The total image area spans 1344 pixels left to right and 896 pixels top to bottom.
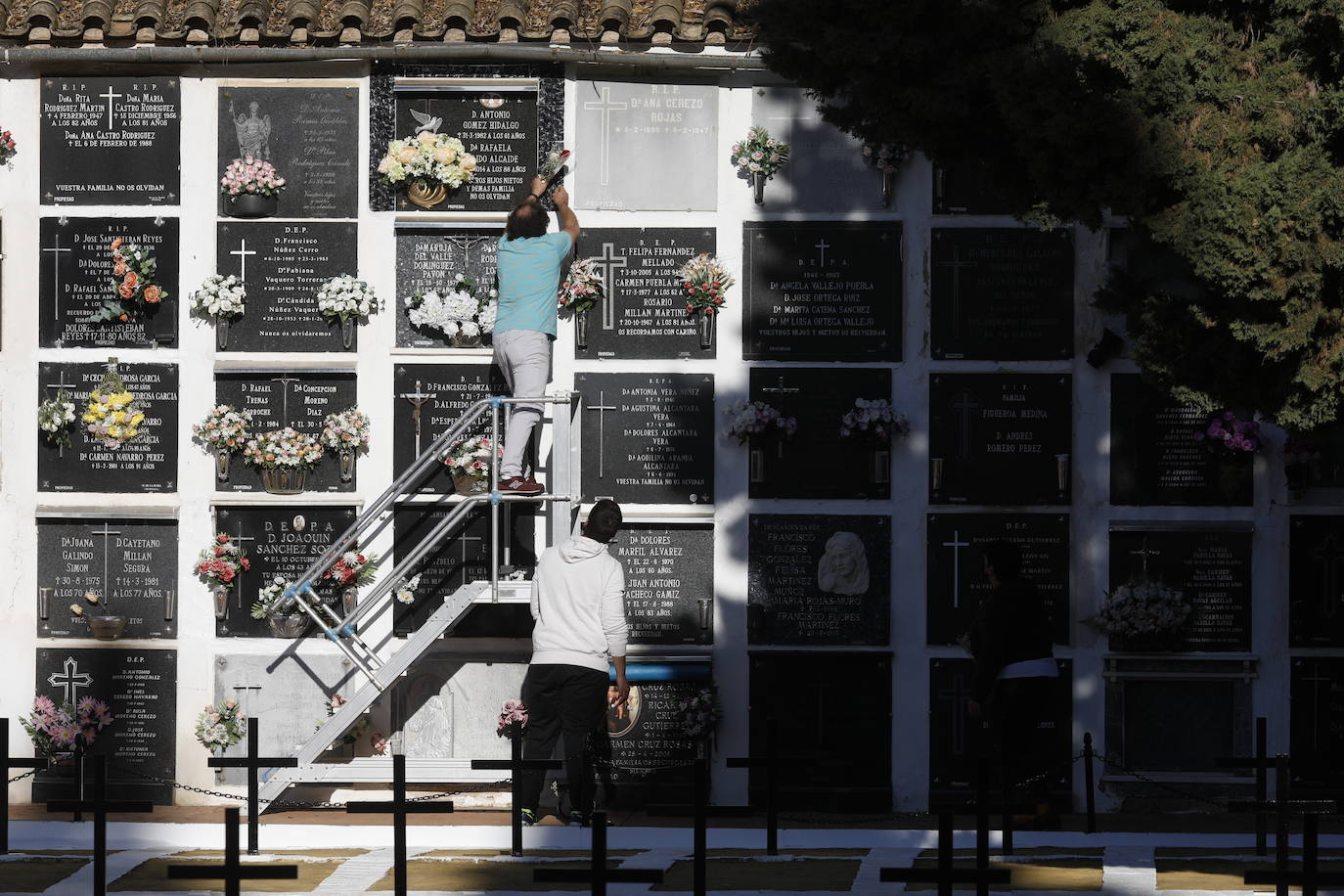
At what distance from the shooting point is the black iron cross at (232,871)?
5.87 metres

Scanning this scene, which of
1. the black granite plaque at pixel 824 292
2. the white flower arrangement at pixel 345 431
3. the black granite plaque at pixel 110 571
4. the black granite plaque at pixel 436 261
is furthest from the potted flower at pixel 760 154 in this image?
the black granite plaque at pixel 110 571

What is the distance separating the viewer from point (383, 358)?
33.9 ft

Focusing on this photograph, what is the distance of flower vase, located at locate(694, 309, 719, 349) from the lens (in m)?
10.3

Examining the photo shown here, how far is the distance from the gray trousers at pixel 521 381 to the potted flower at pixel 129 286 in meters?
1.98

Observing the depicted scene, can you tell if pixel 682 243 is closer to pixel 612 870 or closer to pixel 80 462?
pixel 80 462

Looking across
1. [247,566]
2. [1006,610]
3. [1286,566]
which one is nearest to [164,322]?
[247,566]

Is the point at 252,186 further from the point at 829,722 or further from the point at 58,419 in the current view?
the point at 829,722

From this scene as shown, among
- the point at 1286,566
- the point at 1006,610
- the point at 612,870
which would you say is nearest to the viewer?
the point at 612,870

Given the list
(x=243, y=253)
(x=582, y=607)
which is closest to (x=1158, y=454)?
(x=582, y=607)

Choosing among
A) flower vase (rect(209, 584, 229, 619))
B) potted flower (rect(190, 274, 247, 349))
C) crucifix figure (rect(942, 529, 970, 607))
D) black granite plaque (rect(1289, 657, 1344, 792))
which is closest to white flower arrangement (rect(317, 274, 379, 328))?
potted flower (rect(190, 274, 247, 349))

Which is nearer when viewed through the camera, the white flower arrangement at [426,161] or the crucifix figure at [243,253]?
the white flower arrangement at [426,161]

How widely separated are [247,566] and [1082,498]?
14.9 feet

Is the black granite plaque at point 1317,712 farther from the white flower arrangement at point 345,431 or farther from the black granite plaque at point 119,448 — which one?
the black granite plaque at point 119,448

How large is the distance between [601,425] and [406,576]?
1.34 m
